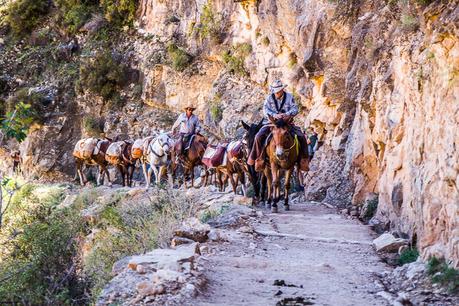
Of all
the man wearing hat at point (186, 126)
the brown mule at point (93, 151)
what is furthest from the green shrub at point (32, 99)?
the man wearing hat at point (186, 126)

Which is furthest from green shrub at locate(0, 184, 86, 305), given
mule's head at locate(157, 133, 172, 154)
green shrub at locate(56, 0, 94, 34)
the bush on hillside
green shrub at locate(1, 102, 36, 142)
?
green shrub at locate(56, 0, 94, 34)

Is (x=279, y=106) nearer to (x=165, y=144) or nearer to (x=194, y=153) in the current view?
(x=194, y=153)

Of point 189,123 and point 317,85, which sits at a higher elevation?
point 317,85

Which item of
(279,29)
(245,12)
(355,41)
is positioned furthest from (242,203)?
(245,12)

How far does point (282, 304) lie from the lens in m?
6.19

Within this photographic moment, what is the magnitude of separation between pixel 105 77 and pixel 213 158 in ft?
62.3

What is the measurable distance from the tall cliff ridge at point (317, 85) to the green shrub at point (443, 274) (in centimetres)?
19

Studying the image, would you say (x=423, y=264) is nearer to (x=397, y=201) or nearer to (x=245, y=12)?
(x=397, y=201)

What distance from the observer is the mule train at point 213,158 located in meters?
13.6

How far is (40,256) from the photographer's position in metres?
12.1

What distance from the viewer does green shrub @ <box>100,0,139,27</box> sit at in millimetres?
36906

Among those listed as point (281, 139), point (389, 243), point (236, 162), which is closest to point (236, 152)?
point (236, 162)

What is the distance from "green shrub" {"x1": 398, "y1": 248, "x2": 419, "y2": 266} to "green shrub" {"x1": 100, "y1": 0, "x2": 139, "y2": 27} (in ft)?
101

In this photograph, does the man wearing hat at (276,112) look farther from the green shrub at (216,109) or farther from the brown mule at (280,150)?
the green shrub at (216,109)
